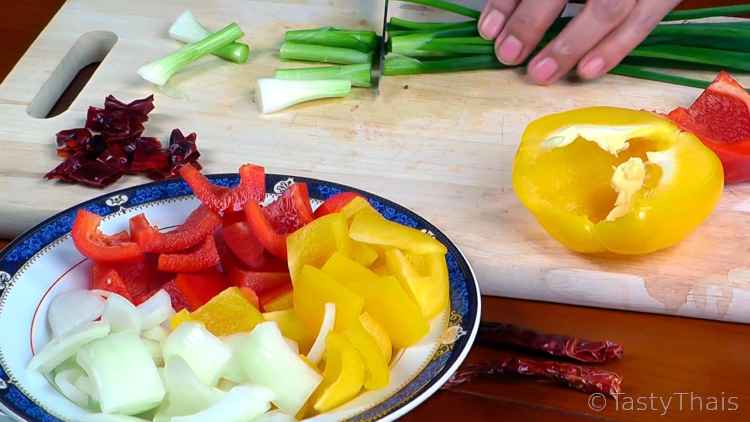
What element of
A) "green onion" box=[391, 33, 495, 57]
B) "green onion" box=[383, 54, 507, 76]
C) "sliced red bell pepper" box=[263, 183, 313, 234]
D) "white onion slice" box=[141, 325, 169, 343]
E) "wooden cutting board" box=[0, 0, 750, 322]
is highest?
"sliced red bell pepper" box=[263, 183, 313, 234]

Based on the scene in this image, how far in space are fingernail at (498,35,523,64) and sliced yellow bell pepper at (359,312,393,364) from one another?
1.01 meters

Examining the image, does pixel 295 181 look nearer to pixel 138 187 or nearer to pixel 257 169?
pixel 257 169

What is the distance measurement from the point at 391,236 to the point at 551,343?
1.03ft

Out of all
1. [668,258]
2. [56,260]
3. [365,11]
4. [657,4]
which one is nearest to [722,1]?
[657,4]

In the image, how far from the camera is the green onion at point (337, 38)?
2.34 meters

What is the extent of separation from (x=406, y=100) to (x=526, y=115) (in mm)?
253

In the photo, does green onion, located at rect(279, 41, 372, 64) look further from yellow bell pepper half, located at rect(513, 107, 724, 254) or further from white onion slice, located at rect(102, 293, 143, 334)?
white onion slice, located at rect(102, 293, 143, 334)

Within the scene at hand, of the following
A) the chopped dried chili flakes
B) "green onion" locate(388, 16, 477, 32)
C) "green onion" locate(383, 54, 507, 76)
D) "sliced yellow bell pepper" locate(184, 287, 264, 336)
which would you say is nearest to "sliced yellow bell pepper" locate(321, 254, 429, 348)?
"sliced yellow bell pepper" locate(184, 287, 264, 336)

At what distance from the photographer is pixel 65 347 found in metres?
1.38

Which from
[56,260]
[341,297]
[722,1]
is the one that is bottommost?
[722,1]

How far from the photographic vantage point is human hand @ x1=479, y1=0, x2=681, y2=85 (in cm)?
221

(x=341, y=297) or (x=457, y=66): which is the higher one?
(x=341, y=297)

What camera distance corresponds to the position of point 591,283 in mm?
1710

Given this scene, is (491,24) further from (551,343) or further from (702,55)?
(551,343)
